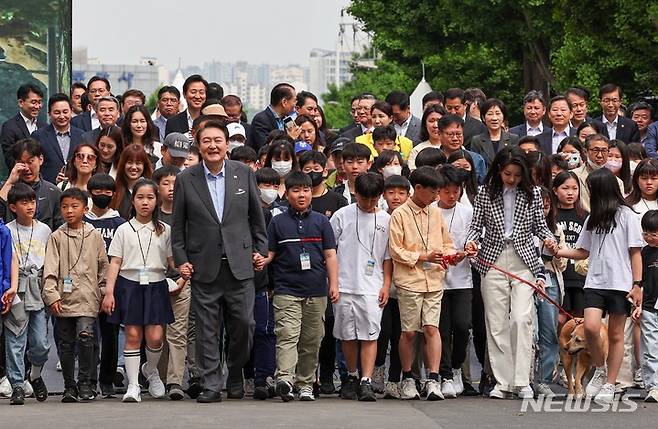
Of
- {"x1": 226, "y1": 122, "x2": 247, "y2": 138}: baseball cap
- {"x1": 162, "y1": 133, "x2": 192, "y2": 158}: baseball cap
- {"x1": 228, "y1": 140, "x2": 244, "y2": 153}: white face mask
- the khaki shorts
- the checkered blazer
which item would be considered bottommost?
the khaki shorts

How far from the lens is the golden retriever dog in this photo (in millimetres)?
12719

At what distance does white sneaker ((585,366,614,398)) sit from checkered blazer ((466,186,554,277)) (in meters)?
0.92

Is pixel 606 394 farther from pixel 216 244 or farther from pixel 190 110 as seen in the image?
pixel 190 110

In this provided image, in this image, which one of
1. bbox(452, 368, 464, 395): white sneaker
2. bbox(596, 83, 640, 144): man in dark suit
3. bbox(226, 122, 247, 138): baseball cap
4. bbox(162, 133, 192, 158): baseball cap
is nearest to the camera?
bbox(452, 368, 464, 395): white sneaker

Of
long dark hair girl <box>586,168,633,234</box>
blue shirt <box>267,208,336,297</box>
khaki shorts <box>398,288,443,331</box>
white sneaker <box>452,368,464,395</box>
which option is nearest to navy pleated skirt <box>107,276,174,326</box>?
blue shirt <box>267,208,336,297</box>

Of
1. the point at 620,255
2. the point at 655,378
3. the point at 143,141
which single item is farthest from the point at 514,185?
the point at 143,141

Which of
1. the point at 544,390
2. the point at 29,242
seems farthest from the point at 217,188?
the point at 544,390

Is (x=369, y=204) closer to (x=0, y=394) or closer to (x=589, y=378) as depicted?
(x=589, y=378)

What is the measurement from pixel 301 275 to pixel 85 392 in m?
1.91

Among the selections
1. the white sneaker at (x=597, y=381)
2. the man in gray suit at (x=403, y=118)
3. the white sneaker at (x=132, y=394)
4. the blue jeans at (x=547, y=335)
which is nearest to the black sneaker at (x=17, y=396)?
the white sneaker at (x=132, y=394)

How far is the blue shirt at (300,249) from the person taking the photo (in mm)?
12438

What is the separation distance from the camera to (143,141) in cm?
1494

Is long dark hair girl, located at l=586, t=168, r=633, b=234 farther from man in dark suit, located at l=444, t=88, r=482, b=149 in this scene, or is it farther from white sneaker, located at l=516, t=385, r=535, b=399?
man in dark suit, located at l=444, t=88, r=482, b=149

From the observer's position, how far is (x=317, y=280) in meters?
12.5
